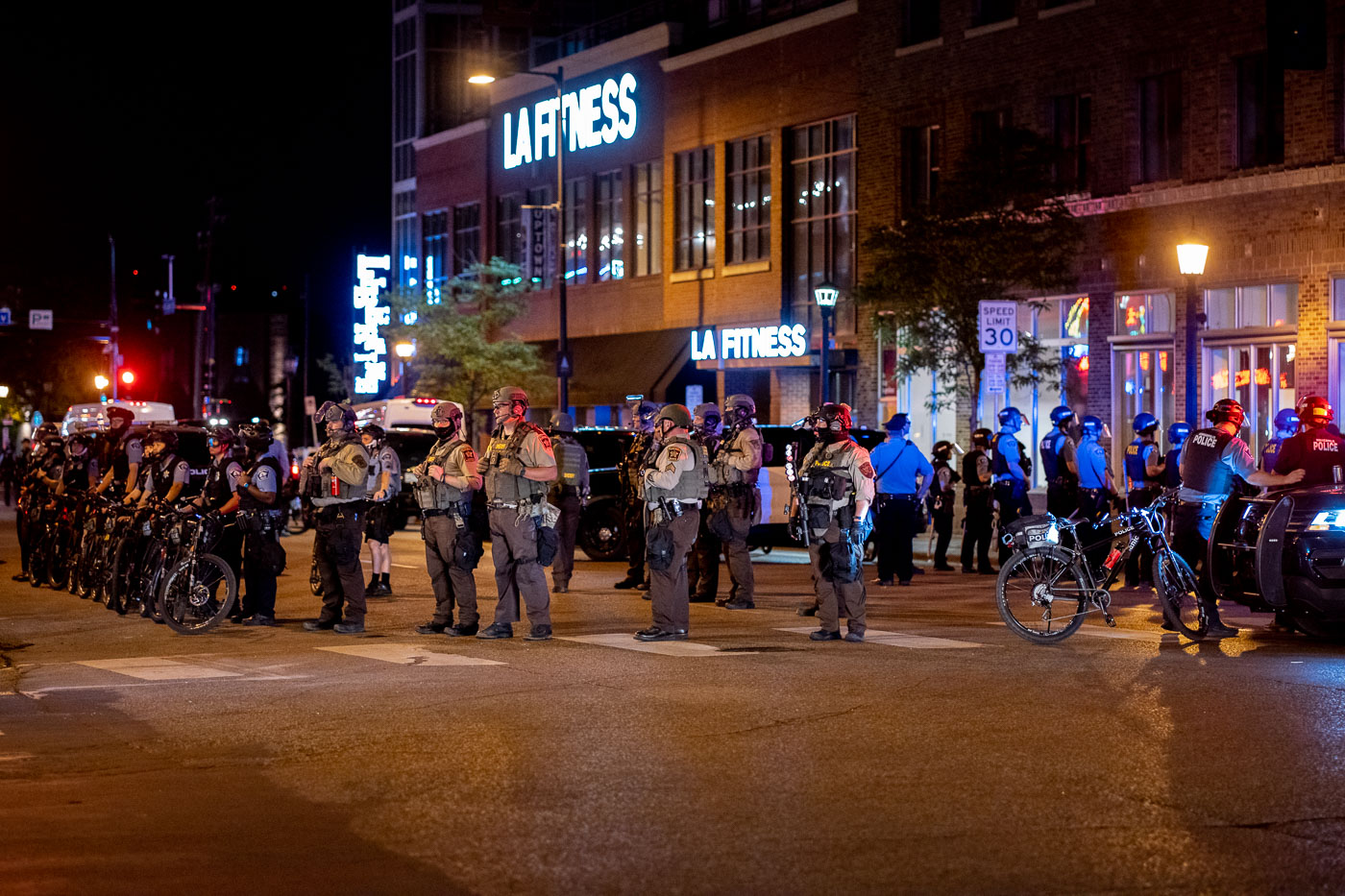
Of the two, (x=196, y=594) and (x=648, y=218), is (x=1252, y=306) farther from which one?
(x=648, y=218)

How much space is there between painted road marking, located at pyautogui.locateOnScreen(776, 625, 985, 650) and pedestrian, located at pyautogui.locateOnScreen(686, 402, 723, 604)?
2.57 m

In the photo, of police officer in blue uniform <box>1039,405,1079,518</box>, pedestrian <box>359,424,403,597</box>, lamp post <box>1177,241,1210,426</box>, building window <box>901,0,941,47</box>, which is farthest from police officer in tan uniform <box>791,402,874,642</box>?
building window <box>901,0,941,47</box>

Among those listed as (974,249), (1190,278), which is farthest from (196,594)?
(974,249)

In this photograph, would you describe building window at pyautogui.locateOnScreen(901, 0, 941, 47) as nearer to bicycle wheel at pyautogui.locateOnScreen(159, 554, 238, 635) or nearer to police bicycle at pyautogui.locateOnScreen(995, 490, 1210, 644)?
police bicycle at pyautogui.locateOnScreen(995, 490, 1210, 644)

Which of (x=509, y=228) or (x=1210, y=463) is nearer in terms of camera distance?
(x=1210, y=463)

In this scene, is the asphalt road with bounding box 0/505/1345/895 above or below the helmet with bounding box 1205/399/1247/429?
below

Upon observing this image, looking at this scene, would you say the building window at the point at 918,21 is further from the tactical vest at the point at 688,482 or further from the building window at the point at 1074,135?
the tactical vest at the point at 688,482

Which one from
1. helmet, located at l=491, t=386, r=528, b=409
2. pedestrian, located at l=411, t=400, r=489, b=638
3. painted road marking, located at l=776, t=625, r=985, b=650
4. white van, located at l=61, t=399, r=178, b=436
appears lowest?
painted road marking, located at l=776, t=625, r=985, b=650

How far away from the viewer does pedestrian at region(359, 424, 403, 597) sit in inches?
611

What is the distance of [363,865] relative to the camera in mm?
6820

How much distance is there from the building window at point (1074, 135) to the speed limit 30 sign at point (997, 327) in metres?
7.05

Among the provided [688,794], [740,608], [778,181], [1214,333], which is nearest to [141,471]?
[740,608]

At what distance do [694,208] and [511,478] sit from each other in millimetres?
29259

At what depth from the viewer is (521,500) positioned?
1416cm
